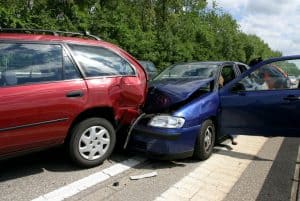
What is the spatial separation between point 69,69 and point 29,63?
508 millimetres

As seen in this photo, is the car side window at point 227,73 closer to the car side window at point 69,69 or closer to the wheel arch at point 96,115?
the wheel arch at point 96,115

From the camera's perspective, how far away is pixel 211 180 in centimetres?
473

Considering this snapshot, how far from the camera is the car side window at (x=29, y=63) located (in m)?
4.10

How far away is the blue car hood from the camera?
17.7 ft

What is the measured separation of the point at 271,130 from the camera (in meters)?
5.48

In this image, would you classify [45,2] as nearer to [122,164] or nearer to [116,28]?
[116,28]

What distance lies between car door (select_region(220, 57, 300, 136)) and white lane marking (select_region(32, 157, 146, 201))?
153 cm

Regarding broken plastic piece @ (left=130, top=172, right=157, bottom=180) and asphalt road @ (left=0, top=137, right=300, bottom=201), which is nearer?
asphalt road @ (left=0, top=137, right=300, bottom=201)

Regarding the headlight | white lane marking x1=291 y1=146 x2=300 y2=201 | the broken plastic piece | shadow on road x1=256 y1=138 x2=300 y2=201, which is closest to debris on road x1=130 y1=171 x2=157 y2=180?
the broken plastic piece

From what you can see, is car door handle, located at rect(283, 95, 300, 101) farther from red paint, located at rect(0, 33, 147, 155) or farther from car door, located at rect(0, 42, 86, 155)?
car door, located at rect(0, 42, 86, 155)

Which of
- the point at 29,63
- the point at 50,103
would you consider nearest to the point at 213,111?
the point at 50,103

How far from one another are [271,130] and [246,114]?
0.42m

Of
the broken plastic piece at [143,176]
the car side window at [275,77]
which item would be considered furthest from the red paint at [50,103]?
the car side window at [275,77]

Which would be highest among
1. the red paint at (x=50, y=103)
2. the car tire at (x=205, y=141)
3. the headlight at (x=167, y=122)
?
the red paint at (x=50, y=103)
